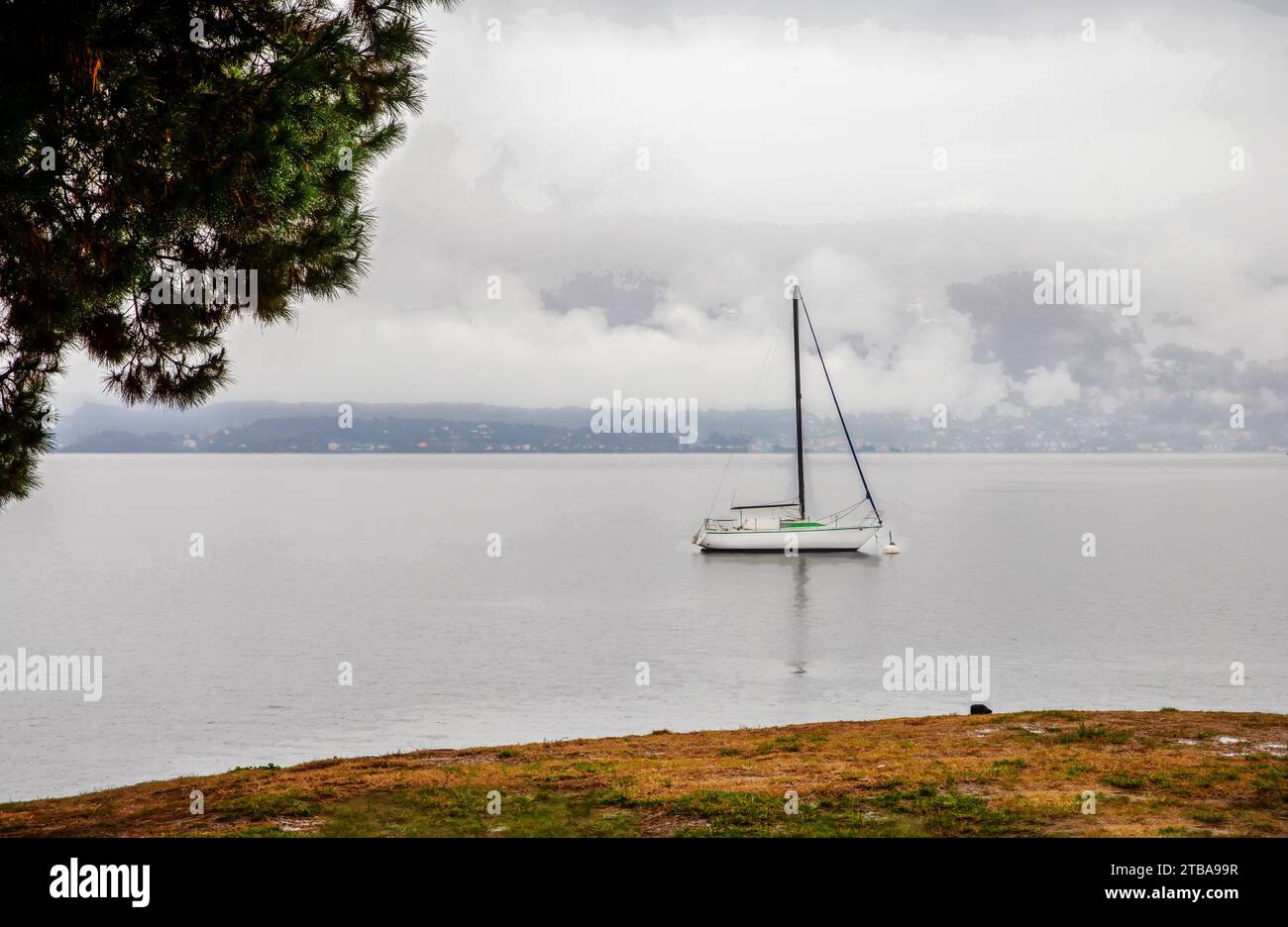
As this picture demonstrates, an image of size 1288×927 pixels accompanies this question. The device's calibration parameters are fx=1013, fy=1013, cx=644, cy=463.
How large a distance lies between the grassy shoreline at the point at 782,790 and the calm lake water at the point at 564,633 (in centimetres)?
1166

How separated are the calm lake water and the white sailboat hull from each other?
1.53m

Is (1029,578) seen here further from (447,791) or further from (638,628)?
(447,791)

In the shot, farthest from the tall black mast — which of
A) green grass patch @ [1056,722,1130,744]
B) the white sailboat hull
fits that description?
green grass patch @ [1056,722,1130,744]

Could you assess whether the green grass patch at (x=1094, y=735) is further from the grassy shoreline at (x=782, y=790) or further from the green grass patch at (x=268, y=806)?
the green grass patch at (x=268, y=806)

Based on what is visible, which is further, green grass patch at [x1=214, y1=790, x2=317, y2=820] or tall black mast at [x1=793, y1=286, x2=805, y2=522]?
tall black mast at [x1=793, y1=286, x2=805, y2=522]

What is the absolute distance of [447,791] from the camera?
11875 mm

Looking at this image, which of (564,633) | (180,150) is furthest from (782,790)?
(564,633)

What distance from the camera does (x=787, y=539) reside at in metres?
74.1

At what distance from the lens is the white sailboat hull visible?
73875 mm

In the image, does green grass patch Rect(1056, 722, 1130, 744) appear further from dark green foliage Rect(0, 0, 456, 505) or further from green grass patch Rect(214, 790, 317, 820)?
dark green foliage Rect(0, 0, 456, 505)

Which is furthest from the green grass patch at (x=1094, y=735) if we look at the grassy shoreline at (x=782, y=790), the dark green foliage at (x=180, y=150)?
the dark green foliage at (x=180, y=150)

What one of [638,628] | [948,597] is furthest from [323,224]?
[948,597]
